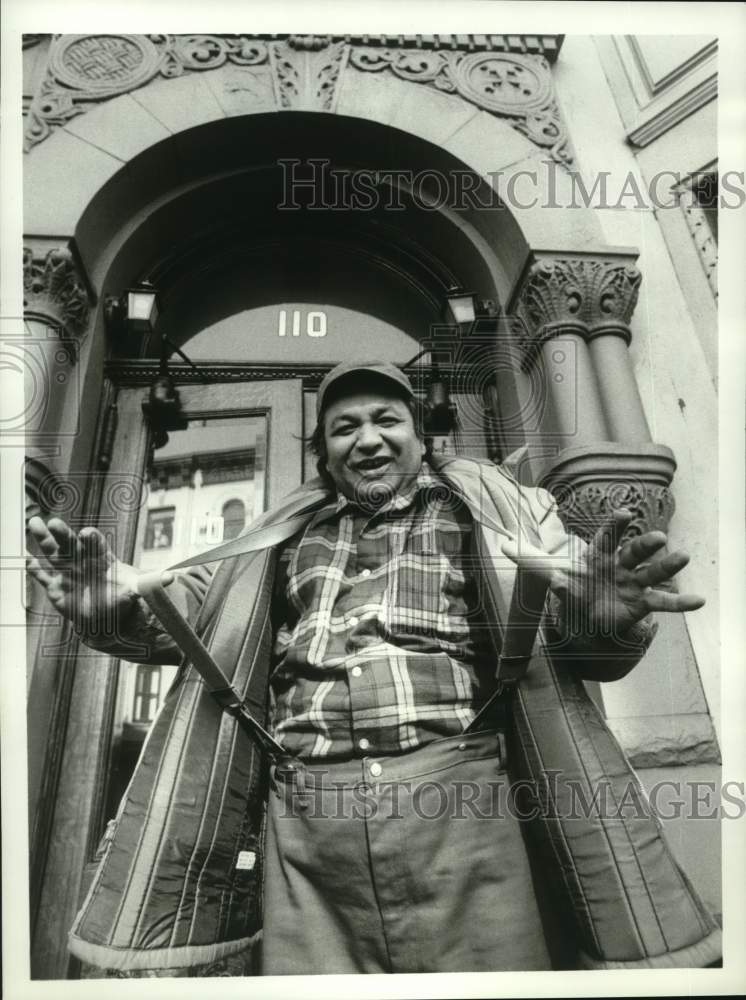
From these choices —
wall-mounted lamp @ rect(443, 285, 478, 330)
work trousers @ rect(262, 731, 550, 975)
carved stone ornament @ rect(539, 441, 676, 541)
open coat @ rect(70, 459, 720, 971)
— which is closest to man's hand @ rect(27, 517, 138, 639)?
open coat @ rect(70, 459, 720, 971)

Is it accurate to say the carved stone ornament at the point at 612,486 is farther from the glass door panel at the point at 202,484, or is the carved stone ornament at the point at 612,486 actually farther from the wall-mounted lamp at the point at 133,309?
the wall-mounted lamp at the point at 133,309

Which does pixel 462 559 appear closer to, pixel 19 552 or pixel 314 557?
pixel 314 557

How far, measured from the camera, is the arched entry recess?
255cm

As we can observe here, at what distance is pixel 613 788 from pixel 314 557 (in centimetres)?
108

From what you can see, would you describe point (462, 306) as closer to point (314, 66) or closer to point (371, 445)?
point (371, 445)

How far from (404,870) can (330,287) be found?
7.40 ft

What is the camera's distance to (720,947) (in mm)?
2082

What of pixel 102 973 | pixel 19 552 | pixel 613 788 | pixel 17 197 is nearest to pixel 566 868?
pixel 613 788

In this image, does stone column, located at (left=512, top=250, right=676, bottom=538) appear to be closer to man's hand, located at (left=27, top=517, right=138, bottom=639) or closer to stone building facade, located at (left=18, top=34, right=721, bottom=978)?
stone building facade, located at (left=18, top=34, right=721, bottom=978)

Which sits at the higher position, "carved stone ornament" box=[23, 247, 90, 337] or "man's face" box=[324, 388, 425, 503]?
"carved stone ornament" box=[23, 247, 90, 337]

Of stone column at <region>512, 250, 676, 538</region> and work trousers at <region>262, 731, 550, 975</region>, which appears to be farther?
stone column at <region>512, 250, 676, 538</region>

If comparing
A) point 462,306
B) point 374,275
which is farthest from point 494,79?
point 462,306

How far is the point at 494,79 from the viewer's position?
11.2 feet

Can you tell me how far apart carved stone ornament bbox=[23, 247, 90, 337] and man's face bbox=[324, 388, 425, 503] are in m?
1.02
